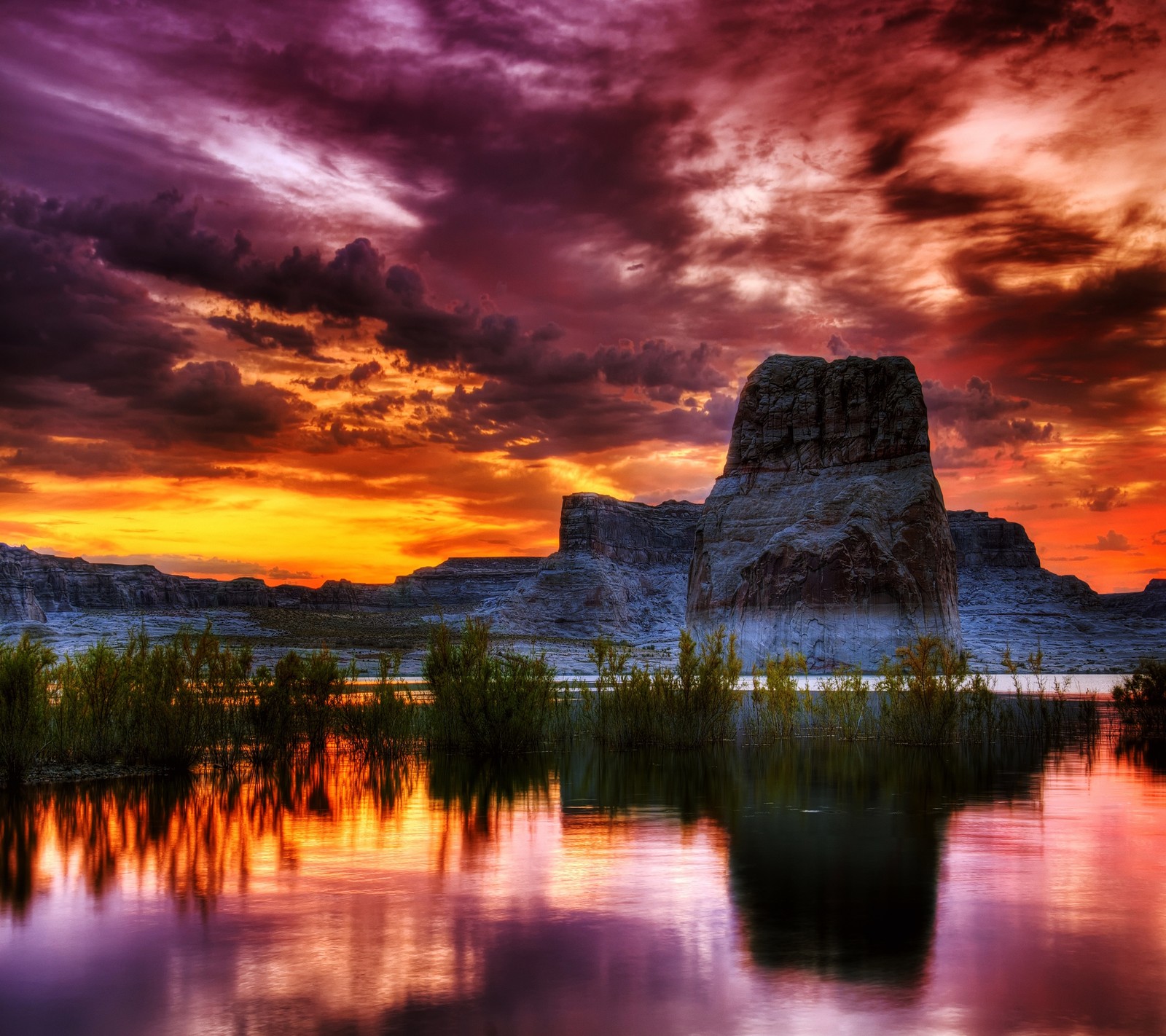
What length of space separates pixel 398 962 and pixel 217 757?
12.0 m

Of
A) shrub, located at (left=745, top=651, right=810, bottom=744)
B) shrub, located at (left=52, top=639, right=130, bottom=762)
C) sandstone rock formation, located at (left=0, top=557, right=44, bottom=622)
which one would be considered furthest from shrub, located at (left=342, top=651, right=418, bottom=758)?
sandstone rock formation, located at (left=0, top=557, right=44, bottom=622)

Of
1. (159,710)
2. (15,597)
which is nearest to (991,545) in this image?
(15,597)

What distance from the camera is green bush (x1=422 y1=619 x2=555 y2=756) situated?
63.0 ft

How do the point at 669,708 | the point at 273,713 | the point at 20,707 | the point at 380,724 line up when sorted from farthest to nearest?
the point at 669,708
the point at 380,724
the point at 273,713
the point at 20,707

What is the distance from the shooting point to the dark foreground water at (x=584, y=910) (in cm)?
601

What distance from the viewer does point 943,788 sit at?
50.1 feet

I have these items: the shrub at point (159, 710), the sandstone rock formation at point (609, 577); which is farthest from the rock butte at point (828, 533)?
the shrub at point (159, 710)

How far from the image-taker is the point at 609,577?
146250 millimetres

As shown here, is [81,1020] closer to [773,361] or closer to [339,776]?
[339,776]

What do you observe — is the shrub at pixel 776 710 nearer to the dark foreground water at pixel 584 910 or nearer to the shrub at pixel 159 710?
the dark foreground water at pixel 584 910

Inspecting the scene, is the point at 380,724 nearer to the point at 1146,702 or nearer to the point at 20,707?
the point at 20,707

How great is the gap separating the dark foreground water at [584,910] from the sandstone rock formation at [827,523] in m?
65.3

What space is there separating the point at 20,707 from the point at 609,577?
131755 millimetres

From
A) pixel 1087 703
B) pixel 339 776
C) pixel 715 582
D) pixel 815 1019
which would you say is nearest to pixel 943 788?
pixel 339 776
